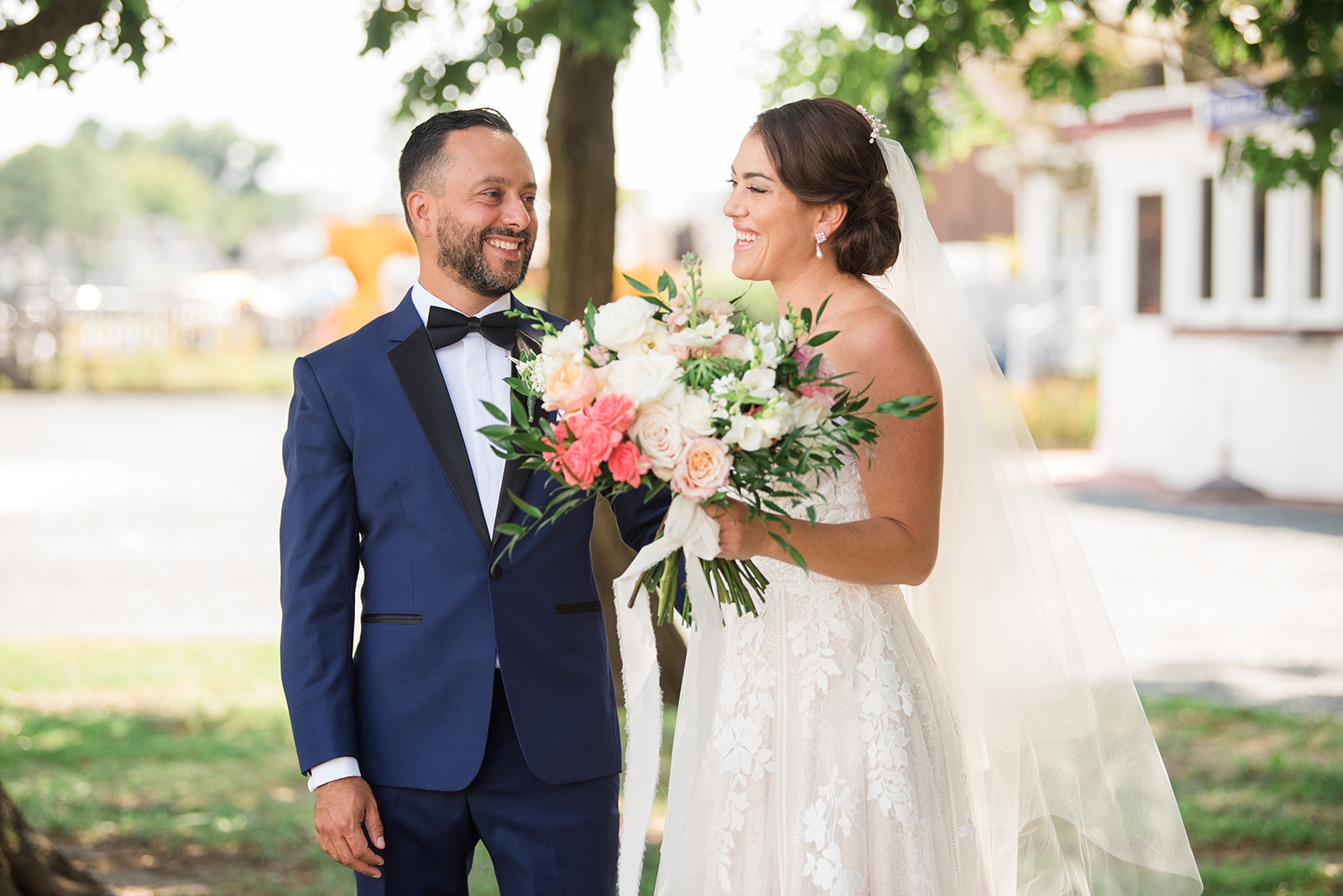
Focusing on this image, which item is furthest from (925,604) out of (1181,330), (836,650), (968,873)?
(1181,330)

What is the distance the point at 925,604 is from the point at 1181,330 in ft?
46.0

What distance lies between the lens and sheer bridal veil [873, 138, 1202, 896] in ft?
9.96

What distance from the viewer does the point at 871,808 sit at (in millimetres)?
2754

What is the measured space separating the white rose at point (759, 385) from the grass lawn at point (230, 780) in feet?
11.1

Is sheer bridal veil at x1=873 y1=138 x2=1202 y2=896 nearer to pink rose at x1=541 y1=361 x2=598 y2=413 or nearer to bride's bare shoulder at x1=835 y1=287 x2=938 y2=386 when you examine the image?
bride's bare shoulder at x1=835 y1=287 x2=938 y2=386

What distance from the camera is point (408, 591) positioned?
271cm

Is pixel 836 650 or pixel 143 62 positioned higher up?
pixel 143 62

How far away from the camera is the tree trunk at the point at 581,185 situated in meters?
6.91

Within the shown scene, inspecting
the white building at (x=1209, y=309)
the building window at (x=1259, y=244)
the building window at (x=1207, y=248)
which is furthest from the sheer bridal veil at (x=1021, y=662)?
the building window at (x=1207, y=248)

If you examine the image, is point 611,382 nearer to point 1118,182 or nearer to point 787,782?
point 787,782

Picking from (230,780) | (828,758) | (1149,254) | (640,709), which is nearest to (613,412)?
(640,709)

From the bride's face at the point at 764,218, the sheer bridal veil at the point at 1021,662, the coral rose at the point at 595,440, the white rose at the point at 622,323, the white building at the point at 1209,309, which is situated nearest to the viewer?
the coral rose at the point at 595,440

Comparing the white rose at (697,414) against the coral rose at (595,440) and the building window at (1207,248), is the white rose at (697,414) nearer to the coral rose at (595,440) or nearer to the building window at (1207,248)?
the coral rose at (595,440)

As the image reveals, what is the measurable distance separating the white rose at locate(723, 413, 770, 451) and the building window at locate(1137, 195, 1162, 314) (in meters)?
15.8
